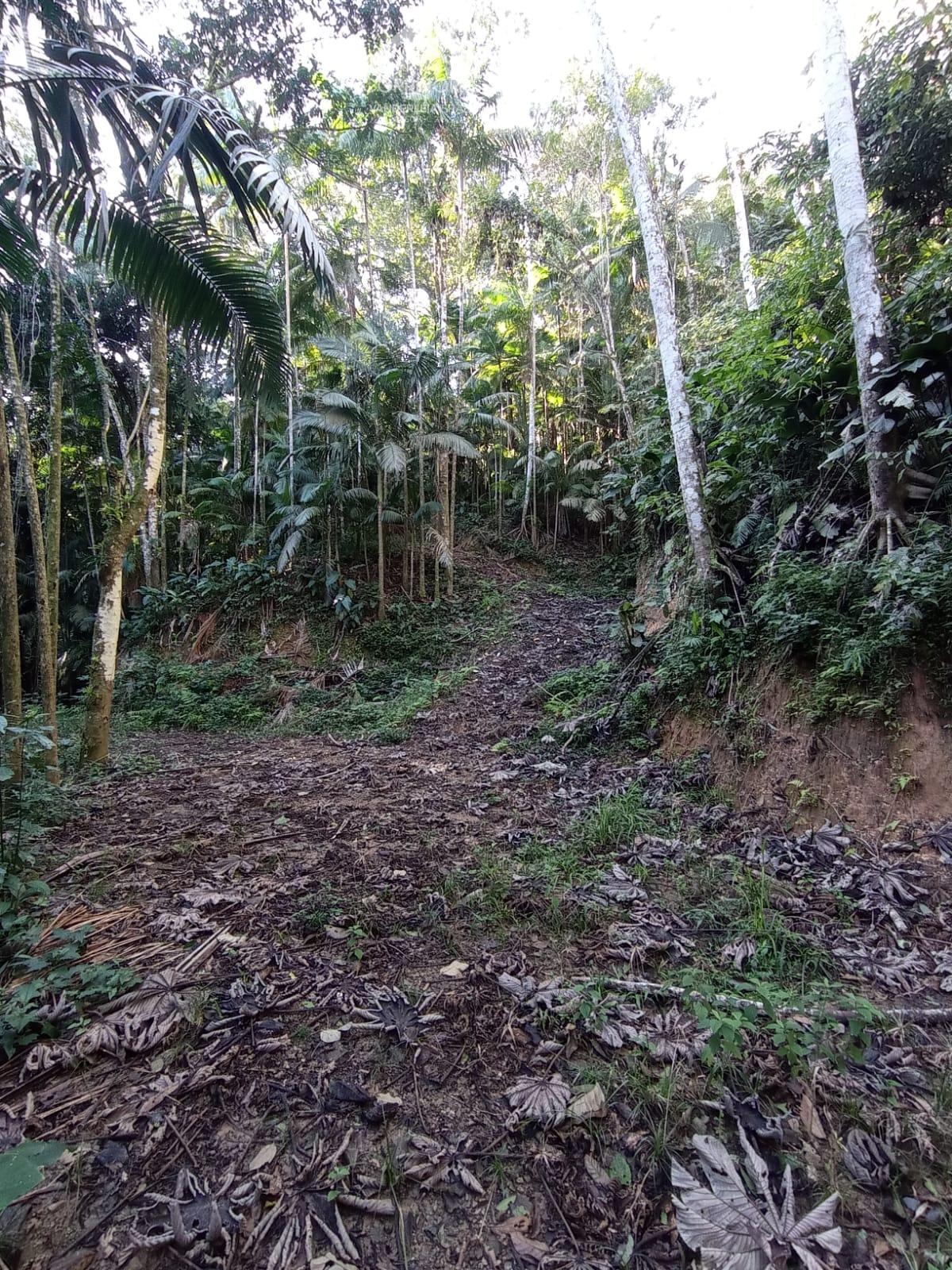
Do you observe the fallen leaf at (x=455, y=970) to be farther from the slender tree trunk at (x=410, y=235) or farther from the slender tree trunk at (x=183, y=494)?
the slender tree trunk at (x=410, y=235)

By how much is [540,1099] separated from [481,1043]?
1.10 feet

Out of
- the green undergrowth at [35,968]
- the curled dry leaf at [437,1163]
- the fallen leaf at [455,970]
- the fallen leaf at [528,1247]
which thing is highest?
the green undergrowth at [35,968]

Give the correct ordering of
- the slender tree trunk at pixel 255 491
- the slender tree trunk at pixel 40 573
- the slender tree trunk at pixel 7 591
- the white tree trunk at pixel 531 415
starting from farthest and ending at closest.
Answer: the white tree trunk at pixel 531 415 < the slender tree trunk at pixel 255 491 < the slender tree trunk at pixel 40 573 < the slender tree trunk at pixel 7 591

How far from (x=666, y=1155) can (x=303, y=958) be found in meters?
1.66

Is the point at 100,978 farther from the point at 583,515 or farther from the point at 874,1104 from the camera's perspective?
the point at 583,515

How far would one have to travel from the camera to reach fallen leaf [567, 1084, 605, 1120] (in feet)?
5.87

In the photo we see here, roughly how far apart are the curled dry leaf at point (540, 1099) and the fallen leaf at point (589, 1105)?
27 millimetres

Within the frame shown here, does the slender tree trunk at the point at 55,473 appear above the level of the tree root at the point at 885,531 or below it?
above

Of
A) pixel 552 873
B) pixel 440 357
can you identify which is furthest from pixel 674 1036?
pixel 440 357

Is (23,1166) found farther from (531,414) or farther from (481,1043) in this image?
(531,414)

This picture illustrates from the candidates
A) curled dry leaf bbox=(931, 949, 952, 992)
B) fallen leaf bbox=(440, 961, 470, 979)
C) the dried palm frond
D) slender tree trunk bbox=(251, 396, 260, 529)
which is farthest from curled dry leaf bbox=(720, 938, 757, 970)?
slender tree trunk bbox=(251, 396, 260, 529)

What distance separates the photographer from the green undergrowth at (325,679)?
28.4 feet

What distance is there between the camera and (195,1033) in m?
2.09

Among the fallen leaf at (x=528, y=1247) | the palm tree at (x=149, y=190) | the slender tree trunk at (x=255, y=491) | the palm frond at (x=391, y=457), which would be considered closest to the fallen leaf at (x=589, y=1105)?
the fallen leaf at (x=528, y=1247)
